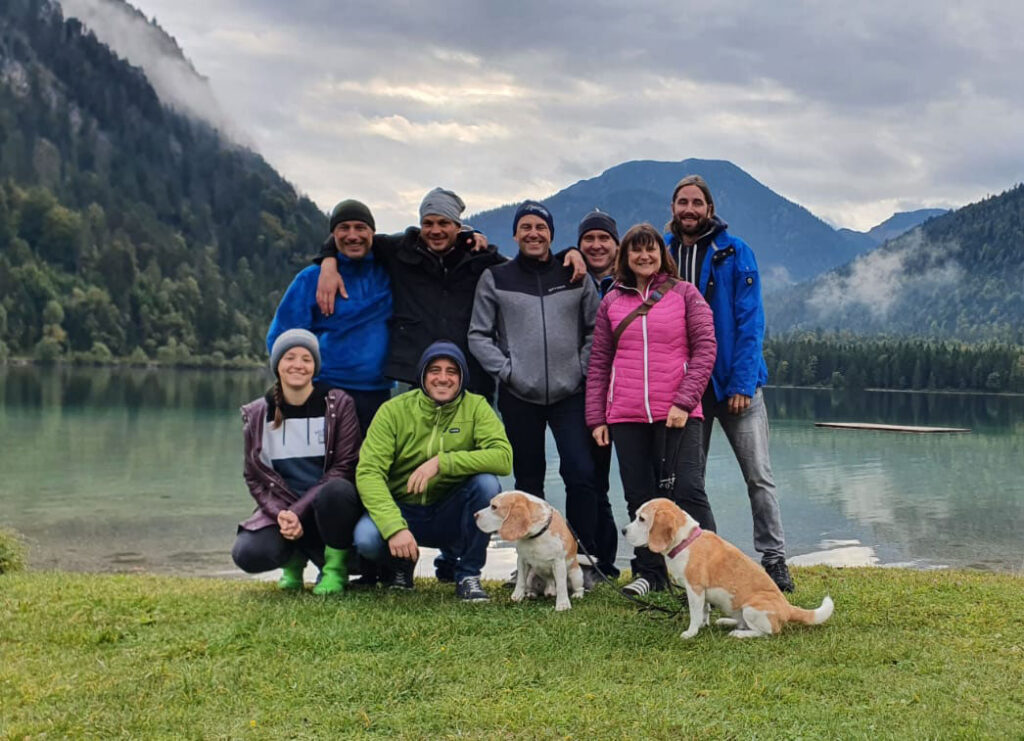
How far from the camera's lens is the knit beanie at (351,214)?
7.79 meters

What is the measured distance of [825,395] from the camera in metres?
120

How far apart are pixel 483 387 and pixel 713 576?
9.27 feet

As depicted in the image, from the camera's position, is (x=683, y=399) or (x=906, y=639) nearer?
(x=906, y=639)

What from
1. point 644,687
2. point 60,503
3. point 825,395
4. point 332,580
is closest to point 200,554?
point 60,503

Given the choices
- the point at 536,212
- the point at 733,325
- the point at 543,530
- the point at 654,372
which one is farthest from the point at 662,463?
the point at 536,212

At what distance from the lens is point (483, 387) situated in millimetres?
7992

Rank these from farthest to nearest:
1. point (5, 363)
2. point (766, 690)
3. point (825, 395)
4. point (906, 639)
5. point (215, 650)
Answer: point (825, 395) → point (5, 363) → point (906, 639) → point (215, 650) → point (766, 690)

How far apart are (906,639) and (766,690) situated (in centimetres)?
162

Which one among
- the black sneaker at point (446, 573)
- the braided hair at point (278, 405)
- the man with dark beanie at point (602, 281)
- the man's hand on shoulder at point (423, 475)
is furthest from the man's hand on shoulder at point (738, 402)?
the braided hair at point (278, 405)

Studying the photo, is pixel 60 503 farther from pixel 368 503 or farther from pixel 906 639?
pixel 906 639

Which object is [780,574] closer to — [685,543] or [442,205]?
[685,543]

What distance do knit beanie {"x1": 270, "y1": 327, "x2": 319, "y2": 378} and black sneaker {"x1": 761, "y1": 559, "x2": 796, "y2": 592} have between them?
4.25 m

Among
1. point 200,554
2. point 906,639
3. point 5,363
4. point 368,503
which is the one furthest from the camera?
point 5,363

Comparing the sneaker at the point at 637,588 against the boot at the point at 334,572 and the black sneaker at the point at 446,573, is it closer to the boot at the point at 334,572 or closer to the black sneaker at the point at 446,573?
the black sneaker at the point at 446,573
